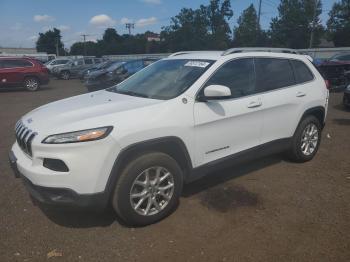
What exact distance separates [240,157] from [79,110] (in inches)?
80.3

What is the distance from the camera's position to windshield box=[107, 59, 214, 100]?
408 centimetres

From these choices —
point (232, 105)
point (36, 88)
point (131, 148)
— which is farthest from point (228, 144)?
point (36, 88)

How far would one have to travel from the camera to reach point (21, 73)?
18.2 metres

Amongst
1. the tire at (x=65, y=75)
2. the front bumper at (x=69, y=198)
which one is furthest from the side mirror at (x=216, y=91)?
the tire at (x=65, y=75)

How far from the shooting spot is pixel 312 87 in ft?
17.9

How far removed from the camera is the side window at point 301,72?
5320 millimetres

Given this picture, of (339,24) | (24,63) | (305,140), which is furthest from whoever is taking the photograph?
(339,24)

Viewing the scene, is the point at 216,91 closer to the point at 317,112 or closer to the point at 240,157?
the point at 240,157

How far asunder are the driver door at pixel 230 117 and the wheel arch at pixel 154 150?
0.58 ft

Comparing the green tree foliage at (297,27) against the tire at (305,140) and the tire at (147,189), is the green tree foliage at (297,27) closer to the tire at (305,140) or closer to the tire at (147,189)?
the tire at (305,140)

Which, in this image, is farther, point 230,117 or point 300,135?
point 300,135

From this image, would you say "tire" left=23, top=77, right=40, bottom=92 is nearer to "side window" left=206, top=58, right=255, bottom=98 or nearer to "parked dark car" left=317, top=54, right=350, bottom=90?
"parked dark car" left=317, top=54, right=350, bottom=90

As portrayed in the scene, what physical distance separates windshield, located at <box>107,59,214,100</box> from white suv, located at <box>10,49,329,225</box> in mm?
18

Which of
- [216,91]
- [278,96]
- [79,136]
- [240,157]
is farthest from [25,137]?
[278,96]
